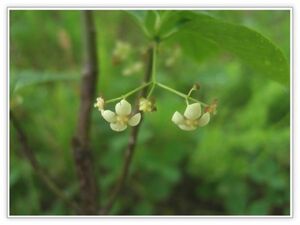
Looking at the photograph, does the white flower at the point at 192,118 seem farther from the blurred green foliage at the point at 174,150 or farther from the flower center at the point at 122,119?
the blurred green foliage at the point at 174,150

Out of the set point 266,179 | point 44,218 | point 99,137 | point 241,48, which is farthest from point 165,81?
point 241,48

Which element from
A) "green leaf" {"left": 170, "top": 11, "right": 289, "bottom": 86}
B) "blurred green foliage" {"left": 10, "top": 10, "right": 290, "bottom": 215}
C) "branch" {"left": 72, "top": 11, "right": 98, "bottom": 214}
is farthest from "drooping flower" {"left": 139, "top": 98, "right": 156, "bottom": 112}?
"blurred green foliage" {"left": 10, "top": 10, "right": 290, "bottom": 215}

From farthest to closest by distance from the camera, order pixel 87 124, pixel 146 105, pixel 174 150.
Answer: pixel 174 150 → pixel 87 124 → pixel 146 105

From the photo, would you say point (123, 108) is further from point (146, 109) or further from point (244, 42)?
point (244, 42)

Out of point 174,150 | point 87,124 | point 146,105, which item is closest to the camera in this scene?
point 146,105

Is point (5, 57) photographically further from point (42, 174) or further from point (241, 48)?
point (241, 48)

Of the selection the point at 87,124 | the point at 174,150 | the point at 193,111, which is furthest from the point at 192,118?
the point at 174,150

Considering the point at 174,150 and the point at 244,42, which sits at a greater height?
the point at 244,42

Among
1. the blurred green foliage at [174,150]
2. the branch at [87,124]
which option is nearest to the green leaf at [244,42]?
the branch at [87,124]
